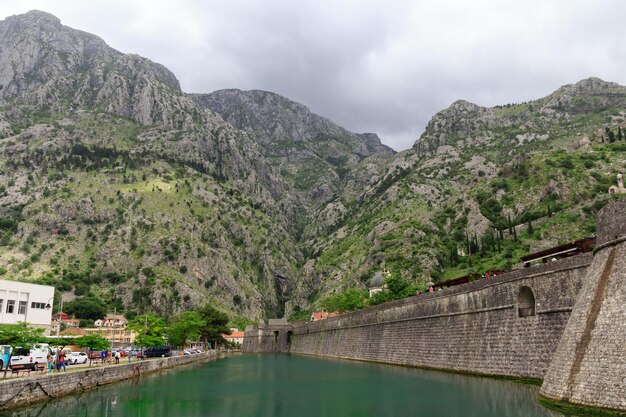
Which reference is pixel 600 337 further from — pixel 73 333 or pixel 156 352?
pixel 73 333

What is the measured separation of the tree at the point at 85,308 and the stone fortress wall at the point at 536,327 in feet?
316

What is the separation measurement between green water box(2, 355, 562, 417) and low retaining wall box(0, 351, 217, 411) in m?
0.79

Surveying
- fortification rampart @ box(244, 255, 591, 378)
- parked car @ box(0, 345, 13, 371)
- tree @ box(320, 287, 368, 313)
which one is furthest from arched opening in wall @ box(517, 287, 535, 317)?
tree @ box(320, 287, 368, 313)

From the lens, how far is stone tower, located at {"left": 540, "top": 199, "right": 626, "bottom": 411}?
18156 mm

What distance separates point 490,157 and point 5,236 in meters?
184

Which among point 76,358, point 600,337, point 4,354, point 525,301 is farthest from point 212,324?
point 600,337

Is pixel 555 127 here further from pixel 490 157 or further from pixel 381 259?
pixel 381 259

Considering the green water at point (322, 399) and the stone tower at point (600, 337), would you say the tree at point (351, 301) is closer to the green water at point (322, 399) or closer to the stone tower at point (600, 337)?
the green water at point (322, 399)

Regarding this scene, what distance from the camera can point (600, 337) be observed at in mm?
19438

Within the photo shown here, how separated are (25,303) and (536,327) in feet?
247

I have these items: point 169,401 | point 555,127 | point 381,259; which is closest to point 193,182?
point 381,259

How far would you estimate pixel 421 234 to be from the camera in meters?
141

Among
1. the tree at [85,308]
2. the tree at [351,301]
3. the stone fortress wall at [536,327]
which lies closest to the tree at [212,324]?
the tree at [85,308]

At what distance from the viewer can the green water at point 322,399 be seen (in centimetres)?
2472
